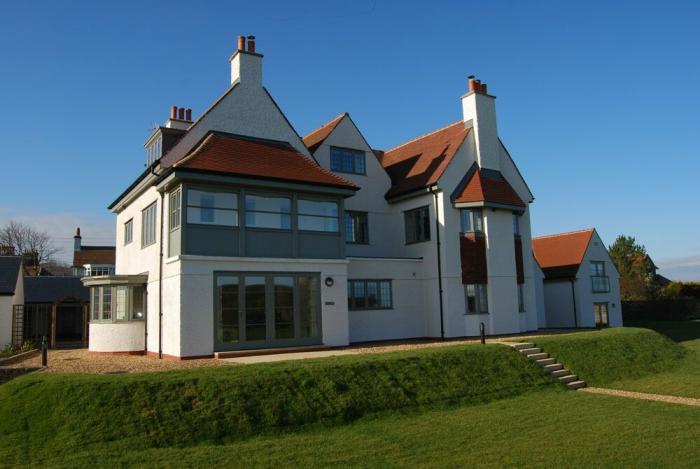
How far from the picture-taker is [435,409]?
13.6 meters

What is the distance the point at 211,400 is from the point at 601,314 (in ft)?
101

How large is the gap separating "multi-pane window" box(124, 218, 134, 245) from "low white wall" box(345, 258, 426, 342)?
30.3 ft

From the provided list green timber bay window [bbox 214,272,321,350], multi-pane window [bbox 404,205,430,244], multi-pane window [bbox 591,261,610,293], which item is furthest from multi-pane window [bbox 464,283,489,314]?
multi-pane window [bbox 591,261,610,293]

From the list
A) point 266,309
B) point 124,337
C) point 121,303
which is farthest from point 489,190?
point 124,337

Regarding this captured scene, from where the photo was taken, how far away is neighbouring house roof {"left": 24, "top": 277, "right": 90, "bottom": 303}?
30938 millimetres

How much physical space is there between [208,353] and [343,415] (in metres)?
6.49

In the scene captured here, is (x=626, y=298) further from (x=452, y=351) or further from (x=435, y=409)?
(x=435, y=409)

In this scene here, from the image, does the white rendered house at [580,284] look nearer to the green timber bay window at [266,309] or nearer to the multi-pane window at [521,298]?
the multi-pane window at [521,298]

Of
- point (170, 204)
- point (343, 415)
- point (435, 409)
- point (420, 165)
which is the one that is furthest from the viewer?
point (420, 165)

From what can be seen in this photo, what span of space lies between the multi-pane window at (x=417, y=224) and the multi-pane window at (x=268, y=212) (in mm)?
7683

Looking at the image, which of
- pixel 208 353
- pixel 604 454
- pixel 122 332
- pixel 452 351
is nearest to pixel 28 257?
pixel 122 332

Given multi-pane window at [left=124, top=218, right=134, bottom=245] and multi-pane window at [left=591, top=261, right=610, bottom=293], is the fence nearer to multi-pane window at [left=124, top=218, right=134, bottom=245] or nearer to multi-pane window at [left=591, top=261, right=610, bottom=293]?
multi-pane window at [left=591, top=261, right=610, bottom=293]

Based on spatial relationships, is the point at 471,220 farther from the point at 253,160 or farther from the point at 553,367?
the point at 253,160

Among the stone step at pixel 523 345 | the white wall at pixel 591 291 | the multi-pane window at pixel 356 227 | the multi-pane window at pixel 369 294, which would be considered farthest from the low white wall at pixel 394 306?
the white wall at pixel 591 291
